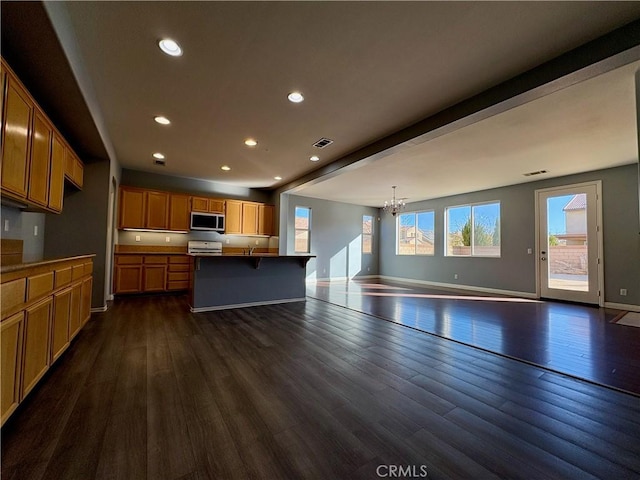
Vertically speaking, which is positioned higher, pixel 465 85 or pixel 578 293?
pixel 465 85

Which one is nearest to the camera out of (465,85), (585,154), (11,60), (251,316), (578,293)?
(11,60)

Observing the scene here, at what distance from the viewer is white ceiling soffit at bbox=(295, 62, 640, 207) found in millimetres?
2926

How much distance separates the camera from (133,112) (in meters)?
3.39

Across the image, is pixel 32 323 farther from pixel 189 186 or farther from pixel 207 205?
pixel 189 186

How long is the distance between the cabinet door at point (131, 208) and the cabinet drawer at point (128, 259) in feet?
2.12

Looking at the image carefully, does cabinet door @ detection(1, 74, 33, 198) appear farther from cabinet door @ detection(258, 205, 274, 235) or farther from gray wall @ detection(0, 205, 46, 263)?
cabinet door @ detection(258, 205, 274, 235)

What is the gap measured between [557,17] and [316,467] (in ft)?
10.6

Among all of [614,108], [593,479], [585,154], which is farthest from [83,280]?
[585,154]

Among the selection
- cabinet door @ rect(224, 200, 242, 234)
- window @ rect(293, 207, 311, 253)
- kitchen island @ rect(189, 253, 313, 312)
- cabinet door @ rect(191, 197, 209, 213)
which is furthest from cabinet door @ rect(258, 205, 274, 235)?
kitchen island @ rect(189, 253, 313, 312)

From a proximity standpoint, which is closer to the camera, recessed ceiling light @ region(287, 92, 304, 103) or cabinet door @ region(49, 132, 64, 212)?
cabinet door @ region(49, 132, 64, 212)

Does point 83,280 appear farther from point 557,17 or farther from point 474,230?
point 474,230

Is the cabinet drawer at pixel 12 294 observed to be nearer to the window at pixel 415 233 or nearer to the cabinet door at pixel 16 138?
the cabinet door at pixel 16 138

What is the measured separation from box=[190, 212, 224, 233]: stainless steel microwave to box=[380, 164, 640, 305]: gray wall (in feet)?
19.5

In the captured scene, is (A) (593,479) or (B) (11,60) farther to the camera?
(B) (11,60)
